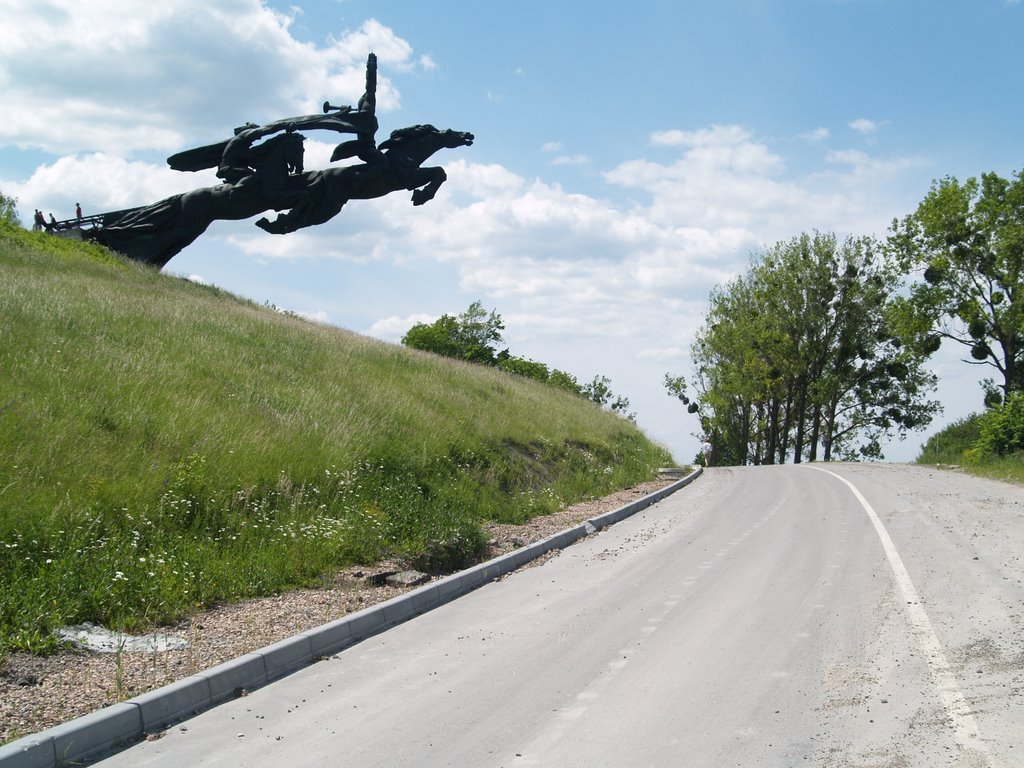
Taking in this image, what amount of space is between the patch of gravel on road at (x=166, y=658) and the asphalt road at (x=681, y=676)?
578 mm

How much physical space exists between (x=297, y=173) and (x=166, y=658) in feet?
76.3

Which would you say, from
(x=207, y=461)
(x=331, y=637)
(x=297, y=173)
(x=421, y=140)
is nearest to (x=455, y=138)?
(x=421, y=140)

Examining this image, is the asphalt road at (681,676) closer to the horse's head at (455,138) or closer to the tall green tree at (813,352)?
the horse's head at (455,138)

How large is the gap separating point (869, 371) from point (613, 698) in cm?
5551

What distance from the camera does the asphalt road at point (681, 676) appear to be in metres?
4.91

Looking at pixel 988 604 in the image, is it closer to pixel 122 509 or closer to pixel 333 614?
pixel 333 614

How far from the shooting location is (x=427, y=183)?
92.4 ft

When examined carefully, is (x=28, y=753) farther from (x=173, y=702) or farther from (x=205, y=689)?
(x=205, y=689)

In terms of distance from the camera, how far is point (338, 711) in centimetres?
568

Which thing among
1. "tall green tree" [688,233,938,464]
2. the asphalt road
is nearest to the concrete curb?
the asphalt road

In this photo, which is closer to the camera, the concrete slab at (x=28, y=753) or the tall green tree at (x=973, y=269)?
the concrete slab at (x=28, y=753)

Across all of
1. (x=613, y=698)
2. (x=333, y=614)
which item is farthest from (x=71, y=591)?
(x=613, y=698)

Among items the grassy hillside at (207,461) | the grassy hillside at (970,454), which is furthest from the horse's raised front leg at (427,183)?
the grassy hillside at (970,454)

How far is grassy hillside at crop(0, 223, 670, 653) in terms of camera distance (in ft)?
25.6
